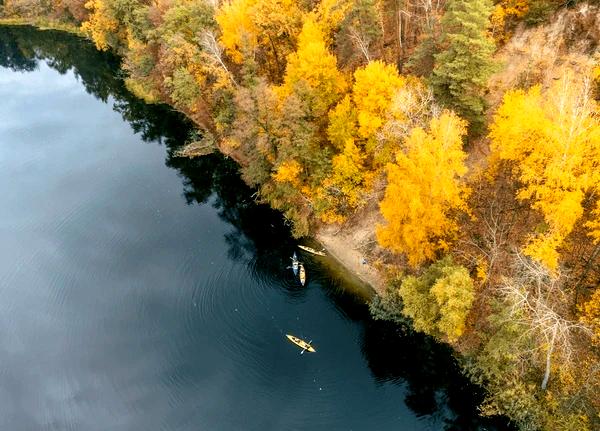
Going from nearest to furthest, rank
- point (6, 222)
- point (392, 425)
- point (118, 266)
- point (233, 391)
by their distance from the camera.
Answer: point (392, 425)
point (233, 391)
point (118, 266)
point (6, 222)

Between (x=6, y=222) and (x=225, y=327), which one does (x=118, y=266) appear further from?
(x=6, y=222)

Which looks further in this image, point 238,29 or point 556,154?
point 238,29

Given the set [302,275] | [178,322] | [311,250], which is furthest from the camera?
[311,250]

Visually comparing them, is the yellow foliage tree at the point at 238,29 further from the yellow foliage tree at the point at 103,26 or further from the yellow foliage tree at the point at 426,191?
the yellow foliage tree at the point at 103,26

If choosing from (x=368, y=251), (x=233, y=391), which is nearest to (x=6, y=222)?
(x=233, y=391)

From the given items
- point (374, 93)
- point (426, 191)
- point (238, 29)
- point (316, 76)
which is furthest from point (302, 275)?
point (238, 29)

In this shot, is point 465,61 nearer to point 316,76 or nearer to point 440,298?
point 316,76

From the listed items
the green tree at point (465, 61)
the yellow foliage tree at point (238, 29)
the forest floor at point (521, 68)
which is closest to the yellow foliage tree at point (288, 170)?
the forest floor at point (521, 68)
